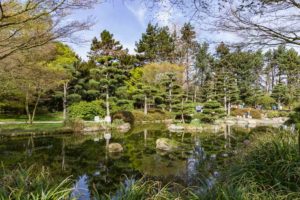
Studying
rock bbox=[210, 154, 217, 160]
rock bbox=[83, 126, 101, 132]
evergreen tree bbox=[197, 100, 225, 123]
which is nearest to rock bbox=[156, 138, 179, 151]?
rock bbox=[210, 154, 217, 160]

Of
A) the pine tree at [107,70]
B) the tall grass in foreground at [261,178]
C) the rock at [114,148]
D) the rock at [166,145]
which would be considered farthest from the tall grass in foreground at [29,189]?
the pine tree at [107,70]

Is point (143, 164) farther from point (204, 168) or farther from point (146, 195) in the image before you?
point (146, 195)

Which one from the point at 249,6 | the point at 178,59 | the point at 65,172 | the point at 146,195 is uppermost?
the point at 178,59

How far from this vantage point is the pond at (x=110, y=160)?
7.41m

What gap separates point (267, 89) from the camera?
3731cm

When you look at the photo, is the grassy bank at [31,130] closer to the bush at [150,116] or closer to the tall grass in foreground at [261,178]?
the bush at [150,116]

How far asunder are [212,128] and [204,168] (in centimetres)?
1225

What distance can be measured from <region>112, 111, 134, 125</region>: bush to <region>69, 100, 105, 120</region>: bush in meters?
0.99

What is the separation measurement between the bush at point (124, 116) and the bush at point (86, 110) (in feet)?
3.25

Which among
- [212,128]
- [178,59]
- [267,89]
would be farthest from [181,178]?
[267,89]

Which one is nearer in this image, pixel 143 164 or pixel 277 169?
pixel 277 169

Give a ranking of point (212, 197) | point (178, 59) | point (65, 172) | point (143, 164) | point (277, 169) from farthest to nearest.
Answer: point (178, 59) < point (143, 164) < point (65, 172) < point (277, 169) < point (212, 197)

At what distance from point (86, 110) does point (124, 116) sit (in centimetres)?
309

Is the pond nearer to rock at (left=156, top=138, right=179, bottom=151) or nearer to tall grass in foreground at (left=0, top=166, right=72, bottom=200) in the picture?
rock at (left=156, top=138, right=179, bottom=151)
